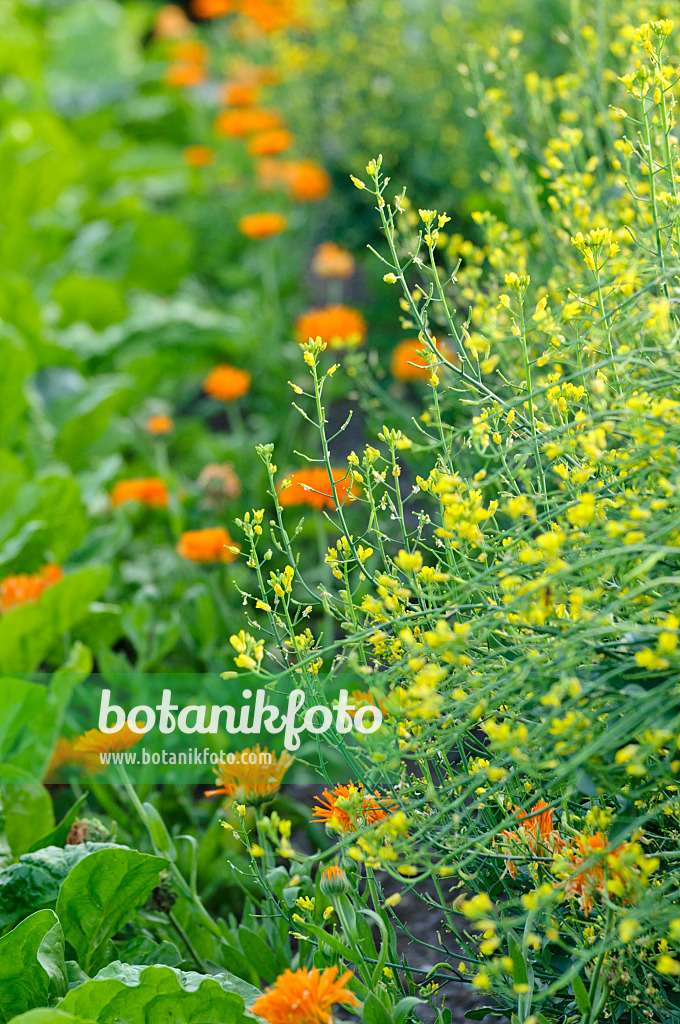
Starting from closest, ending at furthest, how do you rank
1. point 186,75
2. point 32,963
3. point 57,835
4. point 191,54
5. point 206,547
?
point 32,963
point 57,835
point 206,547
point 186,75
point 191,54

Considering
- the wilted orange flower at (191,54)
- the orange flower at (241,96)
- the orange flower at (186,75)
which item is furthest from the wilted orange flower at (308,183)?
the wilted orange flower at (191,54)

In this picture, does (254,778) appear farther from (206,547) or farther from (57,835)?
(206,547)

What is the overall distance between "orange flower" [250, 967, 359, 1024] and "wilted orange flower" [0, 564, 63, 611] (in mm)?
1135

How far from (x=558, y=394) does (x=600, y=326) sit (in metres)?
0.13

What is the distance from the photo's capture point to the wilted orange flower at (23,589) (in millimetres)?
1992

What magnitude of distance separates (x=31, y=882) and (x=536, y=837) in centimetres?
77

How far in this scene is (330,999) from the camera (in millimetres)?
1009

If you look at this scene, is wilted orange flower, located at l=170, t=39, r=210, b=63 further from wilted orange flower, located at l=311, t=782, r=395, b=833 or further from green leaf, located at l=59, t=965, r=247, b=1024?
green leaf, located at l=59, t=965, r=247, b=1024

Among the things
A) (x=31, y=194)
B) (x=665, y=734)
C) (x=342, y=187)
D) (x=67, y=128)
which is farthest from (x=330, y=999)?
(x=67, y=128)

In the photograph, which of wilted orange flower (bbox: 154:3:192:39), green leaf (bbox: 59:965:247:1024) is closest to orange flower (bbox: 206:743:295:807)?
green leaf (bbox: 59:965:247:1024)

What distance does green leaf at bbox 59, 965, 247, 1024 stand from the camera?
114 centimetres

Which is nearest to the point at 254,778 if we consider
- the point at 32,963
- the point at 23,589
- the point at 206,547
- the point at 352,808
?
the point at 352,808

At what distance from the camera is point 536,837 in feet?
3.61

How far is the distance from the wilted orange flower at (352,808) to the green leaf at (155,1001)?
0.24 m
